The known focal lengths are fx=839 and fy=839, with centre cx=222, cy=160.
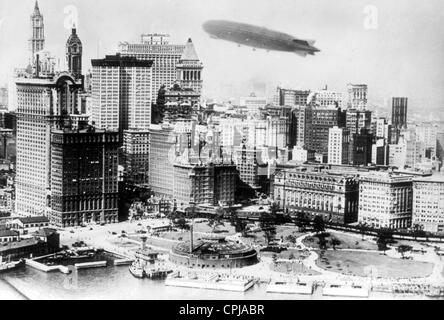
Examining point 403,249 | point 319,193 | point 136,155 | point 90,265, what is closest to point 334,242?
point 403,249

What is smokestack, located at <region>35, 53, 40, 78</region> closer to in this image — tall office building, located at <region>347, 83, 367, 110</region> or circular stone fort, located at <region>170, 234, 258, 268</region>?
circular stone fort, located at <region>170, 234, 258, 268</region>

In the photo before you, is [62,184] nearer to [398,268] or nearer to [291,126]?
[398,268]

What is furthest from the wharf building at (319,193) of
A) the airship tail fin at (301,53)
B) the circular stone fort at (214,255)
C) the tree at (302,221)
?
the circular stone fort at (214,255)

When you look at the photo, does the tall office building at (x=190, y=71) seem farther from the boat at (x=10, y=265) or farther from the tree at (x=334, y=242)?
the boat at (x=10, y=265)

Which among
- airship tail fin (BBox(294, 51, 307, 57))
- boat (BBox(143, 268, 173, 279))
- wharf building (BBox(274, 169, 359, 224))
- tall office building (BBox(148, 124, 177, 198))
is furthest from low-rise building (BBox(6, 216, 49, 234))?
airship tail fin (BBox(294, 51, 307, 57))

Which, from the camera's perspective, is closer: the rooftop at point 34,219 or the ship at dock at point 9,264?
the ship at dock at point 9,264

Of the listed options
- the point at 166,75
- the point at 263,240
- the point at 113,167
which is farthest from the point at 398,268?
the point at 166,75

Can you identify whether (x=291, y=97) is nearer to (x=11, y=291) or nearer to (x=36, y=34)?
(x=36, y=34)
